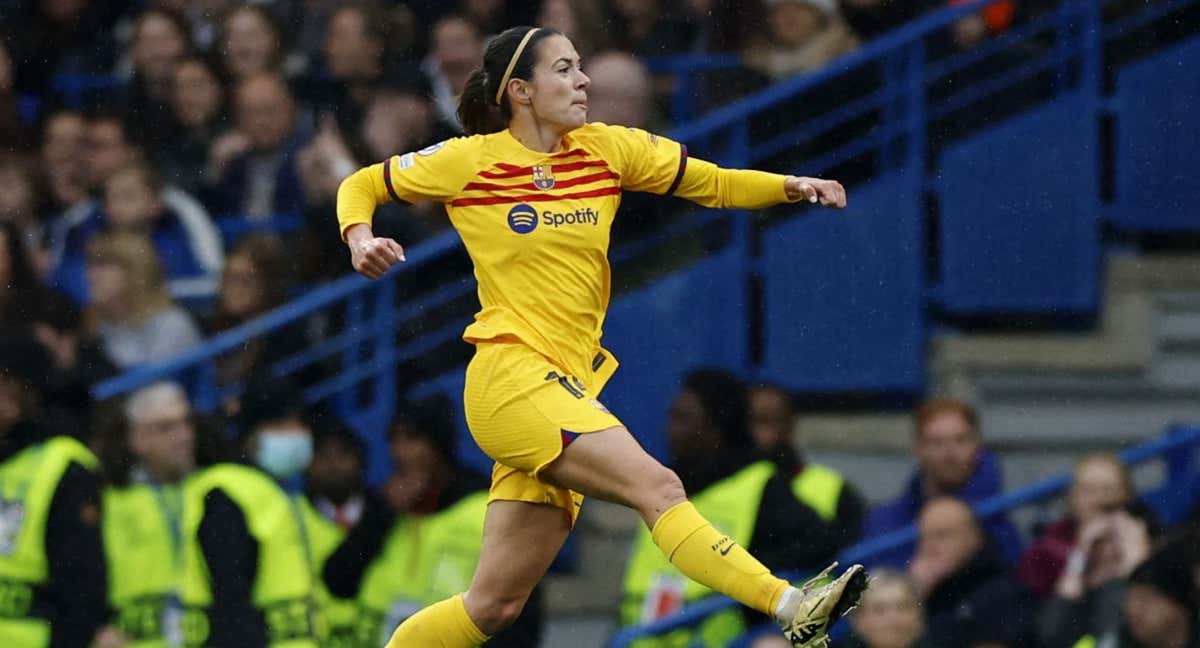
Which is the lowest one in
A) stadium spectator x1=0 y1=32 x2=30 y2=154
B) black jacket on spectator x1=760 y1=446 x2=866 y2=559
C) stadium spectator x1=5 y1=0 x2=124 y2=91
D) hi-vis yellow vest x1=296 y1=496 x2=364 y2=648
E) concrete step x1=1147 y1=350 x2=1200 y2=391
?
hi-vis yellow vest x1=296 y1=496 x2=364 y2=648

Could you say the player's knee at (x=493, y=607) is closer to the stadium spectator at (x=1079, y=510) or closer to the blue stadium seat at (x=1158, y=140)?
the stadium spectator at (x=1079, y=510)

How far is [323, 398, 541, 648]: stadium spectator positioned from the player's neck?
290cm

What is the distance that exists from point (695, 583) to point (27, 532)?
237 cm

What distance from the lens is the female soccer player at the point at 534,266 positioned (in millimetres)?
6766

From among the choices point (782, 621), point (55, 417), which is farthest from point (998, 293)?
point (782, 621)

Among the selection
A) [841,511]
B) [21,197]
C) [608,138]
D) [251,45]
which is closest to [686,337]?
[841,511]

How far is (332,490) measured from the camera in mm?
10125

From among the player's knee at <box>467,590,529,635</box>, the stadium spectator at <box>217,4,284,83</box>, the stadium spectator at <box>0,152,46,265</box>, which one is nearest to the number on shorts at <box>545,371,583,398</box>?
the player's knee at <box>467,590,529,635</box>

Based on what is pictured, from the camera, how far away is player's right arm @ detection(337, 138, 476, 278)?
6.88 meters

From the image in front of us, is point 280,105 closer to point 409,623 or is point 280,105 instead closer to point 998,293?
point 998,293

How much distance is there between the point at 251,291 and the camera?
36.7 feet

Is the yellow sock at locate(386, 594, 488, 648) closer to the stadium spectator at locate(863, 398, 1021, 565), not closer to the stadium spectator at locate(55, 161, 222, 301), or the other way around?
the stadium spectator at locate(863, 398, 1021, 565)

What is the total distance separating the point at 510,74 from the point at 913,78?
406cm

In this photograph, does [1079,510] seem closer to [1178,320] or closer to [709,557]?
[1178,320]
